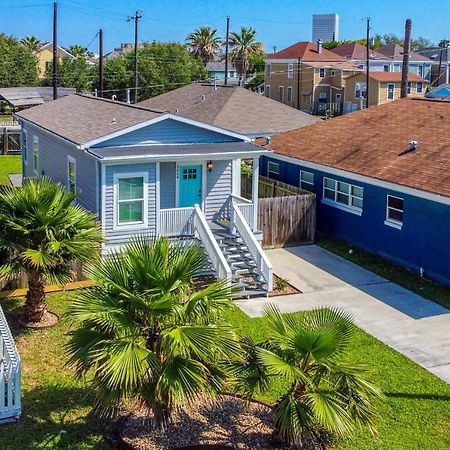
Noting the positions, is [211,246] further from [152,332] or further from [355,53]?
[355,53]

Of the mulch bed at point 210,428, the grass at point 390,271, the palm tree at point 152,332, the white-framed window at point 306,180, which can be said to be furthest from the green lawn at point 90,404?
the white-framed window at point 306,180

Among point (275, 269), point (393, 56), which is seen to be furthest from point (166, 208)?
point (393, 56)

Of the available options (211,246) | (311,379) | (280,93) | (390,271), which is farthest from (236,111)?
(280,93)

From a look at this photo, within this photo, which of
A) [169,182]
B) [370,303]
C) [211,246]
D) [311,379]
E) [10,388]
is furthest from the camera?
[169,182]

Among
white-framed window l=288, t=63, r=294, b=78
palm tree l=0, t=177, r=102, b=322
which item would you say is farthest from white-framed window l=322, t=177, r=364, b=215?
white-framed window l=288, t=63, r=294, b=78

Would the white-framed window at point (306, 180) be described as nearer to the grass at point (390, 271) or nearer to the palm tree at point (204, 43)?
the grass at point (390, 271)
